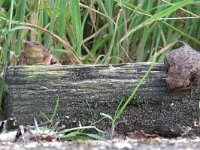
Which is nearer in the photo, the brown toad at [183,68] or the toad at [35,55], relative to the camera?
the brown toad at [183,68]

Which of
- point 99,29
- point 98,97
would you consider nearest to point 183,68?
point 98,97

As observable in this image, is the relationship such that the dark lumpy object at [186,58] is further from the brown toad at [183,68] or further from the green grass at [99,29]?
the green grass at [99,29]

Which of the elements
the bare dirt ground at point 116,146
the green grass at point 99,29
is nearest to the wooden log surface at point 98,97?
the green grass at point 99,29

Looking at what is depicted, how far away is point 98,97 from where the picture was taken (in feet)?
7.72

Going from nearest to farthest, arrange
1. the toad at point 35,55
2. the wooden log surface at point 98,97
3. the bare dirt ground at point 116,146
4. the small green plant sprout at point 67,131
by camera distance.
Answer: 1. the bare dirt ground at point 116,146
2. the small green plant sprout at point 67,131
3. the wooden log surface at point 98,97
4. the toad at point 35,55

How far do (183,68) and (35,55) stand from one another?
2.47ft

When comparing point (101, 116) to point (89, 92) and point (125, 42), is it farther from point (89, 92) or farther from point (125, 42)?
point (125, 42)

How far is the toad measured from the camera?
104 inches

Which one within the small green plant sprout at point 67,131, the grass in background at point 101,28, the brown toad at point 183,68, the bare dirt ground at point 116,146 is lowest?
the small green plant sprout at point 67,131

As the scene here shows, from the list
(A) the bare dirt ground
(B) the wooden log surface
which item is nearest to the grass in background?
(B) the wooden log surface

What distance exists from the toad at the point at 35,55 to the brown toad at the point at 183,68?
591 millimetres

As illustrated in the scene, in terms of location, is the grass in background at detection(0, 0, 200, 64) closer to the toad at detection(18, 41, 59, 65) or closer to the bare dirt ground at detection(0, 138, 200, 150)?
the toad at detection(18, 41, 59, 65)

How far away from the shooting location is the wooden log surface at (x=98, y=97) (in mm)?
2346

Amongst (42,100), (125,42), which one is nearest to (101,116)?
(42,100)
